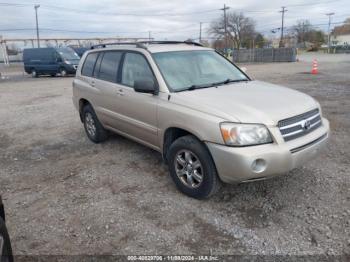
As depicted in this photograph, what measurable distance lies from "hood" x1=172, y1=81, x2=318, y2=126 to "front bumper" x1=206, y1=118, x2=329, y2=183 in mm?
225

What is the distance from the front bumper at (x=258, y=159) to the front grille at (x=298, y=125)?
7 centimetres

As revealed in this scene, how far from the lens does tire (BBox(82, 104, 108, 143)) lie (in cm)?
568

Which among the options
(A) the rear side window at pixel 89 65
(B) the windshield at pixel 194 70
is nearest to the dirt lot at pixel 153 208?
(B) the windshield at pixel 194 70

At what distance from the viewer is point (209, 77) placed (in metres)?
4.29

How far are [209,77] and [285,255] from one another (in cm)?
245

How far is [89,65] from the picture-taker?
5773 millimetres

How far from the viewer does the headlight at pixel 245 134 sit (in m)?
3.09

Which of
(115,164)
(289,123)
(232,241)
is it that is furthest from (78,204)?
(289,123)

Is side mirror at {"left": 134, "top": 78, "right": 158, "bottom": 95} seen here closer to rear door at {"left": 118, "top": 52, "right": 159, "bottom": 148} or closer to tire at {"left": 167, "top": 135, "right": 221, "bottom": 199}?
rear door at {"left": 118, "top": 52, "right": 159, "bottom": 148}

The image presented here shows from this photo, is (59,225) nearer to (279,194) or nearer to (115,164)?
(115,164)

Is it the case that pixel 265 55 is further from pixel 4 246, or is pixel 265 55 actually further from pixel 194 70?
pixel 4 246

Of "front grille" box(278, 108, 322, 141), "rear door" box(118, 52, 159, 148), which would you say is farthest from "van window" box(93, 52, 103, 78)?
"front grille" box(278, 108, 322, 141)

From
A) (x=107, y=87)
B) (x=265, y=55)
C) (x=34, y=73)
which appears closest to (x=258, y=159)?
(x=107, y=87)

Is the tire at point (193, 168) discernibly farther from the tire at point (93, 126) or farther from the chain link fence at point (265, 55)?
the chain link fence at point (265, 55)
